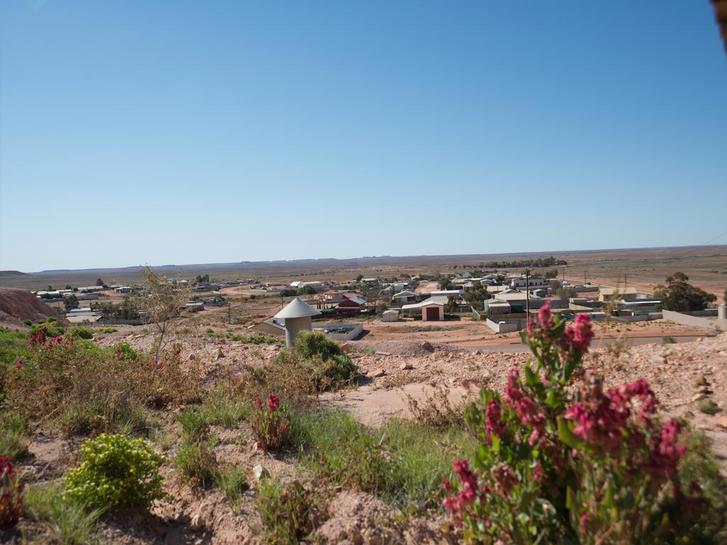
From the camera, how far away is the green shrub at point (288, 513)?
325 centimetres

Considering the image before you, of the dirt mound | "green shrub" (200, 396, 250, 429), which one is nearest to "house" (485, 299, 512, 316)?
"green shrub" (200, 396, 250, 429)

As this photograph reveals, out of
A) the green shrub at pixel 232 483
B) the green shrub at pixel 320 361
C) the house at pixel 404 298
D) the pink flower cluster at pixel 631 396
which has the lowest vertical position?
the house at pixel 404 298

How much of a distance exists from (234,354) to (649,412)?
1167 cm

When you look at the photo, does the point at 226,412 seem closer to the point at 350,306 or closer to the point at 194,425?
the point at 194,425

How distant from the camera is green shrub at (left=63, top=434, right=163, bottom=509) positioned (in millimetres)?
3553

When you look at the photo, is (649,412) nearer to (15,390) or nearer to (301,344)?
(15,390)

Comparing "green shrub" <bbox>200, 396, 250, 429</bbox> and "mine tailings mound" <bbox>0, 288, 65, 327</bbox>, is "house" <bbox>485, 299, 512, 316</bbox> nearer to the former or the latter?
"mine tailings mound" <bbox>0, 288, 65, 327</bbox>

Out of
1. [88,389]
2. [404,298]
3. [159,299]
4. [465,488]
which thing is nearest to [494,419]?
[465,488]

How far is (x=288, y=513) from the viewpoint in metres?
3.38

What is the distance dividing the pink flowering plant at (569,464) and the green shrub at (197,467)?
96.1 inches

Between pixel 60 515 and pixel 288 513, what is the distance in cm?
157

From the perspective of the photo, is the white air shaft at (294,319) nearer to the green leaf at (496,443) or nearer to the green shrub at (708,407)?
the green shrub at (708,407)

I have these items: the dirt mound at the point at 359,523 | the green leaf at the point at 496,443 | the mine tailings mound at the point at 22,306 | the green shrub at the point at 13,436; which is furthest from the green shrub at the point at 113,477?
the mine tailings mound at the point at 22,306

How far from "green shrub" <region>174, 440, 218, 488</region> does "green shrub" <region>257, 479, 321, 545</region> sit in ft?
3.04
